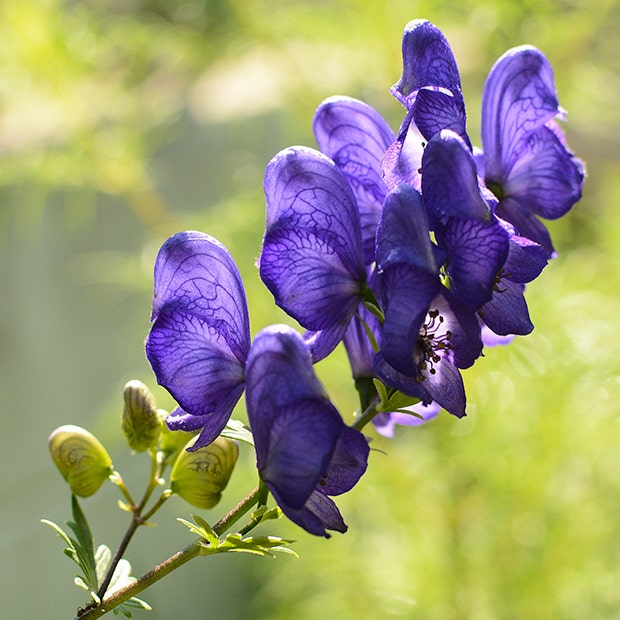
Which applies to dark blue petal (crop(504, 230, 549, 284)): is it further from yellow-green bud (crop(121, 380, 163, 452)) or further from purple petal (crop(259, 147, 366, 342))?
yellow-green bud (crop(121, 380, 163, 452))

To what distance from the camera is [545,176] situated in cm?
42

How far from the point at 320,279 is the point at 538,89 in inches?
6.2

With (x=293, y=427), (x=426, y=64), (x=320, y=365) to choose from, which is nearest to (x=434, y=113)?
(x=426, y=64)

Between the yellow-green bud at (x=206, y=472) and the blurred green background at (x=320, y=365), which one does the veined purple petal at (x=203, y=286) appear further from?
the blurred green background at (x=320, y=365)

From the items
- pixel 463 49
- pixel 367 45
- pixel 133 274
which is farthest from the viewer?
pixel 463 49

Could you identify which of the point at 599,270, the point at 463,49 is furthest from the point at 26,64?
the point at 599,270

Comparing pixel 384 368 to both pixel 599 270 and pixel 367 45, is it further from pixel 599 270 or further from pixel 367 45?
pixel 599 270

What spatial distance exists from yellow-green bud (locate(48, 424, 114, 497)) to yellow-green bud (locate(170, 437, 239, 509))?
0.04 m

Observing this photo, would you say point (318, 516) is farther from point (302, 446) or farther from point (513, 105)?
point (513, 105)

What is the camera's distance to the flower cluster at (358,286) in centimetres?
29

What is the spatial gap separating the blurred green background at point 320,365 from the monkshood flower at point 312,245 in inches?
36.8

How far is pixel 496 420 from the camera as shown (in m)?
1.29

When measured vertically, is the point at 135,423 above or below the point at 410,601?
below

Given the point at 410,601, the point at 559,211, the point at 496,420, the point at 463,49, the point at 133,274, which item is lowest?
the point at 559,211
